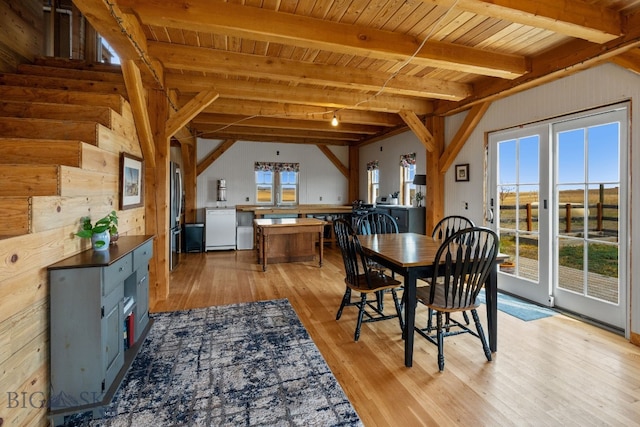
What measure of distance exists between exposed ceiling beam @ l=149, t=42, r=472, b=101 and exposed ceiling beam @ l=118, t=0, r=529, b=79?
2.18ft

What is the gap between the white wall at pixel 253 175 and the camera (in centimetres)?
739

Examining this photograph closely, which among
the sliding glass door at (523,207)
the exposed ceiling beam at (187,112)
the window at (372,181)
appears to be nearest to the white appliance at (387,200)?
the window at (372,181)

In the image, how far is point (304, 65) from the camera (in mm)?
3379

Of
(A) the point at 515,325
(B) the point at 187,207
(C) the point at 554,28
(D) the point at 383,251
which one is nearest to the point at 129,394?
(D) the point at 383,251

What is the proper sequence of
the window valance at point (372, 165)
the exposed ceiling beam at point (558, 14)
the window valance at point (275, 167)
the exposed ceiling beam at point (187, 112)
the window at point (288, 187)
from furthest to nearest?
the window at point (288, 187)
the window valance at point (275, 167)
the window valance at point (372, 165)
the exposed ceiling beam at point (187, 112)
the exposed ceiling beam at point (558, 14)

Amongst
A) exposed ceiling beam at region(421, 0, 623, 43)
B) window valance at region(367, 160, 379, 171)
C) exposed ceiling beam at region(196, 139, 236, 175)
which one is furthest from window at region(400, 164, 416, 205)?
exposed ceiling beam at region(196, 139, 236, 175)

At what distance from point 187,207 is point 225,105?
10.6 ft

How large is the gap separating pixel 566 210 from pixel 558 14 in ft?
6.31

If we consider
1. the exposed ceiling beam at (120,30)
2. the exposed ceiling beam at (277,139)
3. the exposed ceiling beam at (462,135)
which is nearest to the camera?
the exposed ceiling beam at (120,30)

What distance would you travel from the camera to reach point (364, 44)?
2627 millimetres

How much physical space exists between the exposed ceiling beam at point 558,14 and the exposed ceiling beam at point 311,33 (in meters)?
0.70

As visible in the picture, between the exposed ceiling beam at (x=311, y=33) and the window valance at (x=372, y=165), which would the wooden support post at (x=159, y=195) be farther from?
the window valance at (x=372, y=165)

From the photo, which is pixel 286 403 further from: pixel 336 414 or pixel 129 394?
pixel 129 394

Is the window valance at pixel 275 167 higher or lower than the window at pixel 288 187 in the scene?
higher
